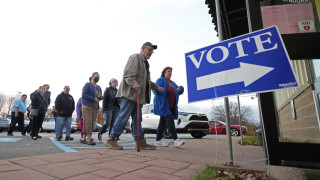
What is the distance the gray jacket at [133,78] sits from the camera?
133 inches

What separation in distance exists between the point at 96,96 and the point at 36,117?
2.38m

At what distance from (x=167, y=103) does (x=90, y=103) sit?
1.96 meters

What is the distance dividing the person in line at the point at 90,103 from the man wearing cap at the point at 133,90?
56.4 inches

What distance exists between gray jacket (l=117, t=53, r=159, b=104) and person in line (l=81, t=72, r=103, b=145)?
1.53 meters

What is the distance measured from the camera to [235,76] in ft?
6.59

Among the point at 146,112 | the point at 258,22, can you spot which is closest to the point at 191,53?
the point at 258,22

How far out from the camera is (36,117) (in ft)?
19.3

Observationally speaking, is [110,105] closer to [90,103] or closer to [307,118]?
[90,103]

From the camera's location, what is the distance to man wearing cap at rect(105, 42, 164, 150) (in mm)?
3375

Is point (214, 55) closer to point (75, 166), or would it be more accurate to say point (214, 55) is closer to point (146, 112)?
point (75, 166)

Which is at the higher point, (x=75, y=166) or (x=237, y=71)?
(x=237, y=71)

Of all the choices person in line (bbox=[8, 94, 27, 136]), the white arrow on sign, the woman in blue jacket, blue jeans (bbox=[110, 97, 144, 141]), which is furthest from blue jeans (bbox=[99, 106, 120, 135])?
person in line (bbox=[8, 94, 27, 136])

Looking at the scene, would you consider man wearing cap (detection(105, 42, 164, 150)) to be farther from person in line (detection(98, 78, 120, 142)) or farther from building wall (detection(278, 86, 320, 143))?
building wall (detection(278, 86, 320, 143))

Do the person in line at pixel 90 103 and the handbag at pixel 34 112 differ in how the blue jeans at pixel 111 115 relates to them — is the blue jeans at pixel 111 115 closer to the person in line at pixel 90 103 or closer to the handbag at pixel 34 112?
the person in line at pixel 90 103
